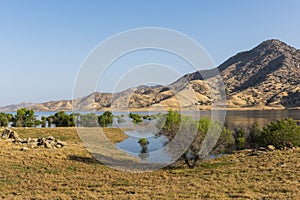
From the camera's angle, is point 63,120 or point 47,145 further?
point 63,120

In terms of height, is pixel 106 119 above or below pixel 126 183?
above

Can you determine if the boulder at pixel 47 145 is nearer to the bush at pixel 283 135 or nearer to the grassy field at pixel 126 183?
the grassy field at pixel 126 183

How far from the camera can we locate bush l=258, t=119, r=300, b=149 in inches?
1975

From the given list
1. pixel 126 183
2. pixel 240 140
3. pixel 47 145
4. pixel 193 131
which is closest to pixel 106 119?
pixel 240 140

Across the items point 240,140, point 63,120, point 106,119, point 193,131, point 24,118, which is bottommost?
point 240,140

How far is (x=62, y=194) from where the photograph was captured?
816 inches

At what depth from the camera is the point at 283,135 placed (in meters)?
51.0

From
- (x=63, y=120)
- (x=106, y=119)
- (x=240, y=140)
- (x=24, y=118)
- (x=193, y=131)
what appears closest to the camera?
(x=193, y=131)

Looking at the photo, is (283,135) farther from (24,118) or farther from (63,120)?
(24,118)

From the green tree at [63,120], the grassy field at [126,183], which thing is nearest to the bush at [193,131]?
the grassy field at [126,183]

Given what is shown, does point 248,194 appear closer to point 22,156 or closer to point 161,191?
point 161,191

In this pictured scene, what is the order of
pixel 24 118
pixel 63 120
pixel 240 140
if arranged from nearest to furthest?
pixel 240 140 < pixel 24 118 < pixel 63 120

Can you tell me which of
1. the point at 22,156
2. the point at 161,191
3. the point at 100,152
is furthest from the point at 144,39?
the point at 100,152

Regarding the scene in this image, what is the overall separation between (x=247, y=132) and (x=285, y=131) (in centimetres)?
2929
